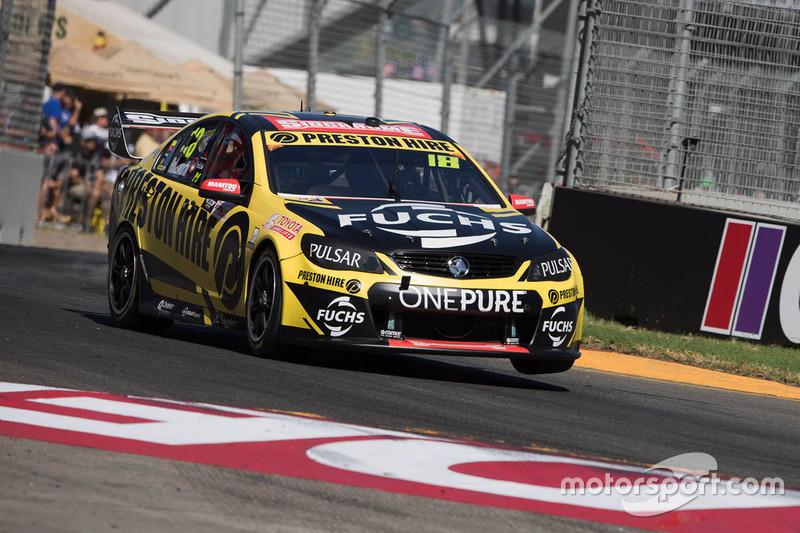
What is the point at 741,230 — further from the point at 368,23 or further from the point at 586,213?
the point at 368,23

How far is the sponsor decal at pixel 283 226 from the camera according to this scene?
789cm

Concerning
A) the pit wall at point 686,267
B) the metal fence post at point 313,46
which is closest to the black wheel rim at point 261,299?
the pit wall at point 686,267

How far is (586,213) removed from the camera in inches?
521

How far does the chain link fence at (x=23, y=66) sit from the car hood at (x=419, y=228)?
1083cm

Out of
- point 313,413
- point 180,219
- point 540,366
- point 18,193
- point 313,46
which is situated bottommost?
point 18,193

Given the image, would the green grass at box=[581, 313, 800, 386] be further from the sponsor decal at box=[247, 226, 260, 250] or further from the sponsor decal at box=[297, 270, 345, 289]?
the sponsor decal at box=[247, 226, 260, 250]

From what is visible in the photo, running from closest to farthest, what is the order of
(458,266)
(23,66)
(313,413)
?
(313,413)
(458,266)
(23,66)

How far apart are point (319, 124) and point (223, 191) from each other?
3.61 feet

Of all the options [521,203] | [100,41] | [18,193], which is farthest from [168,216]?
[100,41]

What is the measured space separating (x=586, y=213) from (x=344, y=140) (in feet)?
15.3

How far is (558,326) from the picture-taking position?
8.10 m

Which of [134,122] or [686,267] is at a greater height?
[134,122]

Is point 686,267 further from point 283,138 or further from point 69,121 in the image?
point 69,121

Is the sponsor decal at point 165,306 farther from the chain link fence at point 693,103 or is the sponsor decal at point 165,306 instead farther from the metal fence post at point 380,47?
the metal fence post at point 380,47
